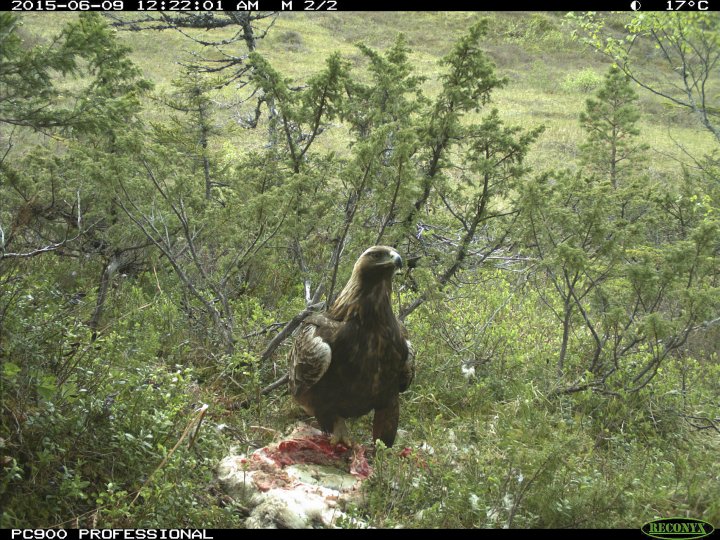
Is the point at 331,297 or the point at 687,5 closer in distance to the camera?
the point at 687,5

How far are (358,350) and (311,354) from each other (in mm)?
355

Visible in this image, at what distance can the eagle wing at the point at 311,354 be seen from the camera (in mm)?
4469

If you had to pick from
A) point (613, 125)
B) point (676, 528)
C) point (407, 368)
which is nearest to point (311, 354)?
point (407, 368)

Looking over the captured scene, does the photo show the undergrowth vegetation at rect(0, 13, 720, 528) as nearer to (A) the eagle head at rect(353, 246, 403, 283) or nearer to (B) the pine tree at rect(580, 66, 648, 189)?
(A) the eagle head at rect(353, 246, 403, 283)

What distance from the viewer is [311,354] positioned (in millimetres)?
4492

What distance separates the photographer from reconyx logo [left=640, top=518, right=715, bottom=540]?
11.7 feet

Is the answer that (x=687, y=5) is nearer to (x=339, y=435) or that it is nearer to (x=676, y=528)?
(x=676, y=528)

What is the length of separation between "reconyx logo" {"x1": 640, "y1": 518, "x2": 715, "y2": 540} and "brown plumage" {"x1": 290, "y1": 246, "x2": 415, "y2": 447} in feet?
6.43

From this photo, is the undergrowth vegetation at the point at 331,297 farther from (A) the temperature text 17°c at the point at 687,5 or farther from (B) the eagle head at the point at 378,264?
(B) the eagle head at the point at 378,264

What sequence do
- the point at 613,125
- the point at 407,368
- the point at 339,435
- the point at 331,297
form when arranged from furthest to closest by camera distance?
the point at 613,125, the point at 331,297, the point at 339,435, the point at 407,368

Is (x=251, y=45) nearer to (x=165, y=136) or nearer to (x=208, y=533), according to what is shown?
(x=165, y=136)

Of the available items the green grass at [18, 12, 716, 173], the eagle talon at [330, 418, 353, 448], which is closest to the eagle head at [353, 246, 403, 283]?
the eagle talon at [330, 418, 353, 448]

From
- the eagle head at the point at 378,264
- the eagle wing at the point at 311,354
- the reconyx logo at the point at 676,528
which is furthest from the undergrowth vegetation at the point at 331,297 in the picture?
the eagle head at the point at 378,264

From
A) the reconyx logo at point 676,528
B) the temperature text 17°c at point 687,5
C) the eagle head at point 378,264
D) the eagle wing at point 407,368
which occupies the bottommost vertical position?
Answer: the reconyx logo at point 676,528
